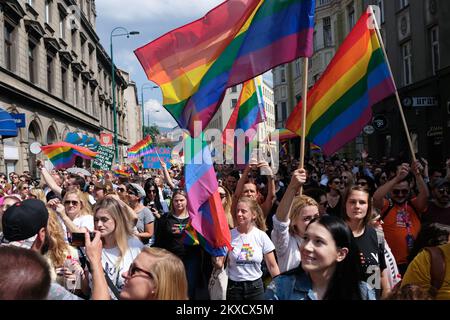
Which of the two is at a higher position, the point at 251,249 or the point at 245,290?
the point at 251,249

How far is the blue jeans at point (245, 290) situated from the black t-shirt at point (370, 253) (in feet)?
3.62

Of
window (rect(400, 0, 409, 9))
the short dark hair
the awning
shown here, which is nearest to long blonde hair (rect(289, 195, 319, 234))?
the short dark hair

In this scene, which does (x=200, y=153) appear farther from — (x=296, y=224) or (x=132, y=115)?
(x=132, y=115)

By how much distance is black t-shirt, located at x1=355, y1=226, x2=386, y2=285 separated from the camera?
12.4ft

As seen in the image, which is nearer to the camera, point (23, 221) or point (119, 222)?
point (23, 221)

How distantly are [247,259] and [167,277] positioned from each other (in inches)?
80.9

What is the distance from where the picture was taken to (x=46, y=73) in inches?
1127

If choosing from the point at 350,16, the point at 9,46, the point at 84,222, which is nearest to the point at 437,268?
the point at 84,222

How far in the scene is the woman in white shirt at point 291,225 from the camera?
4059 mm

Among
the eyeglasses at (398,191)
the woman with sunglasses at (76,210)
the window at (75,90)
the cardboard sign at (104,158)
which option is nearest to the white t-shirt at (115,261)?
the woman with sunglasses at (76,210)

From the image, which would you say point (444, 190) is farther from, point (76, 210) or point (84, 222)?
point (76, 210)

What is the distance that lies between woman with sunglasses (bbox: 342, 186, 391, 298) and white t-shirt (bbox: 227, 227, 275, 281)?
842mm

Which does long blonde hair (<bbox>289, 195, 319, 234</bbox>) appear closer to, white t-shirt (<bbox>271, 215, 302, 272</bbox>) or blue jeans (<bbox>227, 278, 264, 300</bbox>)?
white t-shirt (<bbox>271, 215, 302, 272</bbox>)

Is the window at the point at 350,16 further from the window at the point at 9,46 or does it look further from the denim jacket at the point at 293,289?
the denim jacket at the point at 293,289
